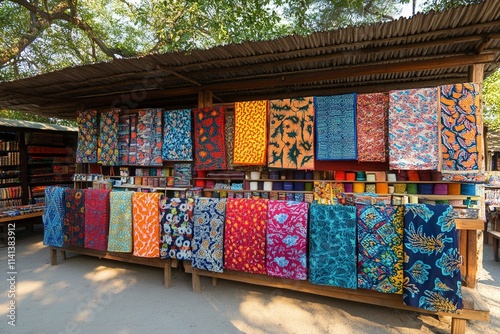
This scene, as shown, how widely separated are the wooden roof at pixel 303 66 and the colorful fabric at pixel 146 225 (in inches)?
74.0

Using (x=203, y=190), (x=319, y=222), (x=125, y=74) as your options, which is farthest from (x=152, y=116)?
(x=319, y=222)

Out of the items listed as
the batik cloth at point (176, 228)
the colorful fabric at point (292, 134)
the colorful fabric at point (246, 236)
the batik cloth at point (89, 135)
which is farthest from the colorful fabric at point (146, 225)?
the batik cloth at point (89, 135)

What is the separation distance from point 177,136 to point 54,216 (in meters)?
2.37

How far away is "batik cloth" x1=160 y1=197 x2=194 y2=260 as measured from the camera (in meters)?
3.30

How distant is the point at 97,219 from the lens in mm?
3807

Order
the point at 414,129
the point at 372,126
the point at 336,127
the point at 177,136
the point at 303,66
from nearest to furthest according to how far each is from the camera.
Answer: the point at 414,129, the point at 372,126, the point at 336,127, the point at 303,66, the point at 177,136

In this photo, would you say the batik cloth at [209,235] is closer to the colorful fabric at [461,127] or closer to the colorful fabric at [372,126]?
the colorful fabric at [372,126]

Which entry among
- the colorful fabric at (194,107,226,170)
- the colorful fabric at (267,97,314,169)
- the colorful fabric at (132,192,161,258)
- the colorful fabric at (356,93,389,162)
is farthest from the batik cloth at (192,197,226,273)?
the colorful fabric at (356,93,389,162)

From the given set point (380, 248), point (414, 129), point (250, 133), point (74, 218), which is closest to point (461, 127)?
point (414, 129)

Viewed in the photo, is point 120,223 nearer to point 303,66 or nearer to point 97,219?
point 97,219

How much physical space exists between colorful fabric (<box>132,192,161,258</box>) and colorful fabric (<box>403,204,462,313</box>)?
2903 millimetres

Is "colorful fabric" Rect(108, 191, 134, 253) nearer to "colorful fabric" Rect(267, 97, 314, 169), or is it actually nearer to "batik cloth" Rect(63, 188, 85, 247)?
"batik cloth" Rect(63, 188, 85, 247)

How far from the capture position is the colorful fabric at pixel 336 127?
3623 mm

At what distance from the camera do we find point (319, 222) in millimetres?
2754
